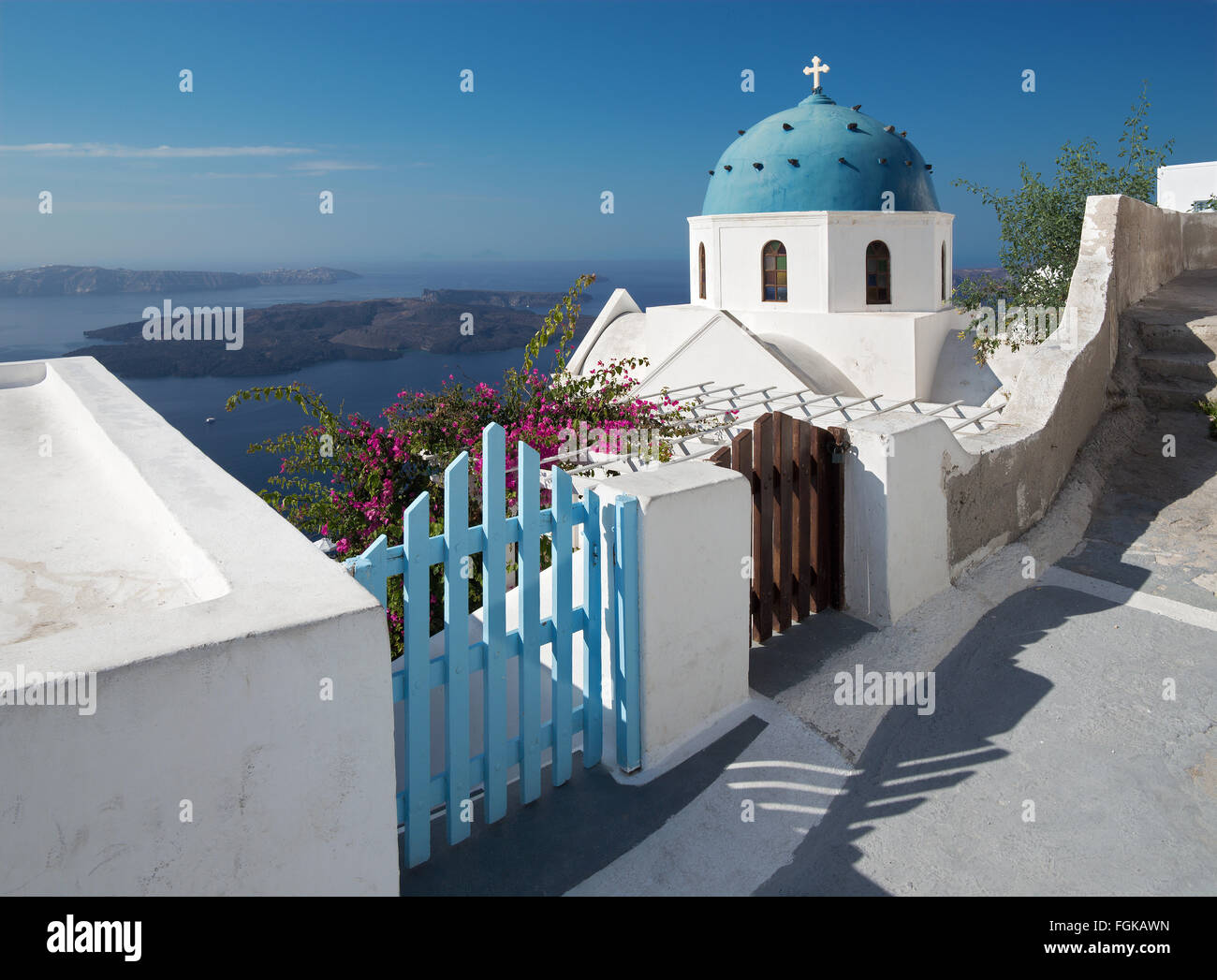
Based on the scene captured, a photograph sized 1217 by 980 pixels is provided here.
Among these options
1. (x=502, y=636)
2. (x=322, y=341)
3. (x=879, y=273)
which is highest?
(x=322, y=341)

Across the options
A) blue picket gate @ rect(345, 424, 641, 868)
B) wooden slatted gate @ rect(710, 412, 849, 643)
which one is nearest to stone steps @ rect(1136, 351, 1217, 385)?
wooden slatted gate @ rect(710, 412, 849, 643)

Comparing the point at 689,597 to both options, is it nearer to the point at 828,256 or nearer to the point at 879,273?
the point at 828,256

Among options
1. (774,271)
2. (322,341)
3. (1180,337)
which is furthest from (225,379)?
(1180,337)

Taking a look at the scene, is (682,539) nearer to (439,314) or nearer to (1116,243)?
(1116,243)

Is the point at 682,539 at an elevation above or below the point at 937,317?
below

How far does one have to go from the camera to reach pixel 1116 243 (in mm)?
8180

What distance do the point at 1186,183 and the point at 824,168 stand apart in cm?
1764

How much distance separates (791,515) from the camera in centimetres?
445

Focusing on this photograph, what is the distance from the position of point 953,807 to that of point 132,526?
3016 millimetres

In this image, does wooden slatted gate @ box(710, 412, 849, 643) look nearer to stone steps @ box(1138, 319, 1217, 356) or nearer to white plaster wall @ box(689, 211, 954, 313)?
stone steps @ box(1138, 319, 1217, 356)

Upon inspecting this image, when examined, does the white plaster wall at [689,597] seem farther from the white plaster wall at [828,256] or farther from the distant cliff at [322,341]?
the distant cliff at [322,341]

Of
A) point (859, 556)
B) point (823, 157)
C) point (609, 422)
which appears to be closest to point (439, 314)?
point (823, 157)

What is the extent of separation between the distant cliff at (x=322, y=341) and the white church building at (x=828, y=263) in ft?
85.0
